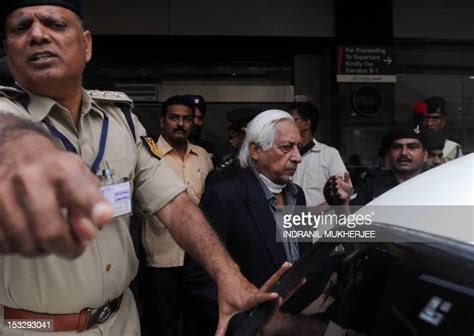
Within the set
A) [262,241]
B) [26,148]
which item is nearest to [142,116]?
[262,241]

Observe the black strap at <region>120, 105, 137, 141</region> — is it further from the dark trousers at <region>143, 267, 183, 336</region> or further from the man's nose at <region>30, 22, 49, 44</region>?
the dark trousers at <region>143, 267, 183, 336</region>

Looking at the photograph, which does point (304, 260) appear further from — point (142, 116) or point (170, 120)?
point (142, 116)

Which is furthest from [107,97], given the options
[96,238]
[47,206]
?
[47,206]

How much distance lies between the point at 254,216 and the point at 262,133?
18.3 inches

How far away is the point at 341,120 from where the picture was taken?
Result: 6242mm

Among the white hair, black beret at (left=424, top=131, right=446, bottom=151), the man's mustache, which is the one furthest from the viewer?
black beret at (left=424, top=131, right=446, bottom=151)

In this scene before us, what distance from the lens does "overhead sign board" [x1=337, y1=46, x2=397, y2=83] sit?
6.15m

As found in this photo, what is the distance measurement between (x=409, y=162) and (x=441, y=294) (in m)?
1.99

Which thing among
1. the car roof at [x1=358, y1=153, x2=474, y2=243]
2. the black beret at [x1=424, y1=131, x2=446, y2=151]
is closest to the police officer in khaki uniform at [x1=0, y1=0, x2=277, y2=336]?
the car roof at [x1=358, y1=153, x2=474, y2=243]

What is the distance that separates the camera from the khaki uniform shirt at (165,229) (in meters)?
3.78

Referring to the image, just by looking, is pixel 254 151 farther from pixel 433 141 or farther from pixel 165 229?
pixel 433 141

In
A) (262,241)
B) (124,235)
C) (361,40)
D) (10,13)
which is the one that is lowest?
(262,241)

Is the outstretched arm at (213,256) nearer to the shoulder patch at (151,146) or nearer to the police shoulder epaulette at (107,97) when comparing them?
the shoulder patch at (151,146)

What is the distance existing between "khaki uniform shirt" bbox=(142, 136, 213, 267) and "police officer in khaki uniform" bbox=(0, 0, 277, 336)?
168 centimetres
